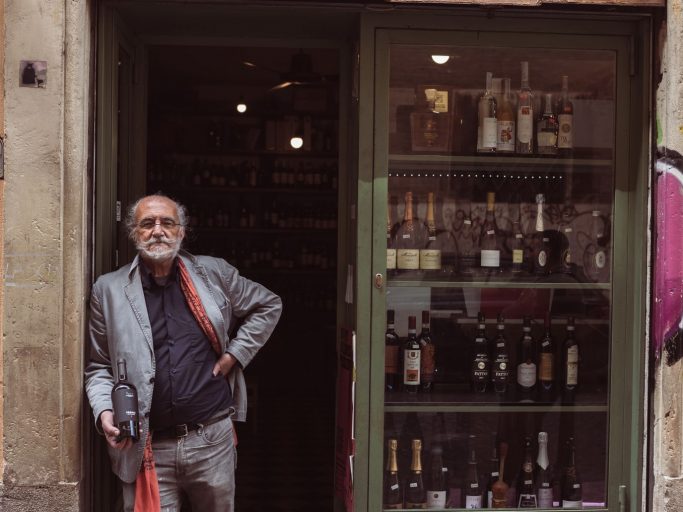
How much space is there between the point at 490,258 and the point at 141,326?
1.78 m

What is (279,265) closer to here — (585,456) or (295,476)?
(295,476)

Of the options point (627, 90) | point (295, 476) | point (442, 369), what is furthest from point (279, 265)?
point (627, 90)

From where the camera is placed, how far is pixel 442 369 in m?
4.25

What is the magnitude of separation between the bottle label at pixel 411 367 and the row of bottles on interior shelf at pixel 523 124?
3.43ft

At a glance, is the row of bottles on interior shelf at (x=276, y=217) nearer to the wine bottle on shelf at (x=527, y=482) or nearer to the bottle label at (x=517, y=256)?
the bottle label at (x=517, y=256)

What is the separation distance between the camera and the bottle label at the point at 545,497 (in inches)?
165

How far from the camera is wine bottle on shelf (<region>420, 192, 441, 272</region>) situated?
4.16 metres

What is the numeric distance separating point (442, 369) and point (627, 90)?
1591 millimetres

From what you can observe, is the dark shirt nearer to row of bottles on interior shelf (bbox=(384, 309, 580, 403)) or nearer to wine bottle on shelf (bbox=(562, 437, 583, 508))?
row of bottles on interior shelf (bbox=(384, 309, 580, 403))

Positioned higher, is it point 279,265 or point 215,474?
point 279,265

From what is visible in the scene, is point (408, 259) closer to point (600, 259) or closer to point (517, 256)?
point (517, 256)

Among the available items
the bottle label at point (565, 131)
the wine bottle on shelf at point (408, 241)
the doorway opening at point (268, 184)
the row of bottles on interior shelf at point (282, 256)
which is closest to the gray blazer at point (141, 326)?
the wine bottle on shelf at point (408, 241)

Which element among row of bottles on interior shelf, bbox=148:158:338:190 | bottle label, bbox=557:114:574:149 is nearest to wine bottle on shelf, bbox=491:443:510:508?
bottle label, bbox=557:114:574:149

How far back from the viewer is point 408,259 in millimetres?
4094
